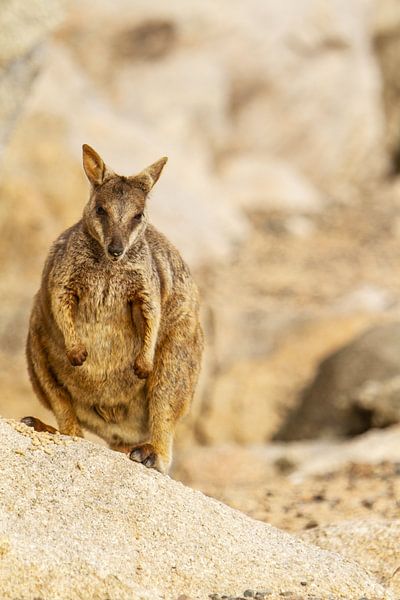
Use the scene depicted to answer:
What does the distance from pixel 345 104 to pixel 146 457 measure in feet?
69.4

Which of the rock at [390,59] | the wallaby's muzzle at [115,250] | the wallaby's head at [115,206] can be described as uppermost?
the rock at [390,59]

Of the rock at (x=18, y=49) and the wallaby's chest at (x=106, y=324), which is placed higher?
the rock at (x=18, y=49)

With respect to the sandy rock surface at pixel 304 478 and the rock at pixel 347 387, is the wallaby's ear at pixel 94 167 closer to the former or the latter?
the sandy rock surface at pixel 304 478

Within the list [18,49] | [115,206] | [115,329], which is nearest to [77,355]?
[115,329]

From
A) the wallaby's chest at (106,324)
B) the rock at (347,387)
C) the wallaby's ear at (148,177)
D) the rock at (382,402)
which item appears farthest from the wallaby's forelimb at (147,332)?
the rock at (347,387)

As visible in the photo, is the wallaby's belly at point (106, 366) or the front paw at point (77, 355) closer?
the front paw at point (77, 355)

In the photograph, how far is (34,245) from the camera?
1733cm

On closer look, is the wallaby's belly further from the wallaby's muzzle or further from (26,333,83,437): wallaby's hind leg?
the wallaby's muzzle

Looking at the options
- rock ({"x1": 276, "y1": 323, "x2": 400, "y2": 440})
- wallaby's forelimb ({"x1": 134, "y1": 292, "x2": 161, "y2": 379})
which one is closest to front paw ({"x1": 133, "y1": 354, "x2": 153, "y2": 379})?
wallaby's forelimb ({"x1": 134, "y1": 292, "x2": 161, "y2": 379})

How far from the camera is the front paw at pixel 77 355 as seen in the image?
245 inches

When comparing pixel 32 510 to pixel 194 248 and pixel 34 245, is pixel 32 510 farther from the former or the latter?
pixel 194 248

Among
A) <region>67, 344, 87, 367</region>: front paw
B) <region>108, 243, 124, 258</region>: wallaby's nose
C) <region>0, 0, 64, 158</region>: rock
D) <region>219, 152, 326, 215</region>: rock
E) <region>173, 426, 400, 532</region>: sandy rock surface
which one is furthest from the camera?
<region>219, 152, 326, 215</region>: rock

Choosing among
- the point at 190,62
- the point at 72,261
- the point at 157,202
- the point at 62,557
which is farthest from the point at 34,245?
the point at 62,557

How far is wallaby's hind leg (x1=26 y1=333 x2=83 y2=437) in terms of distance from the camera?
6590 millimetres
